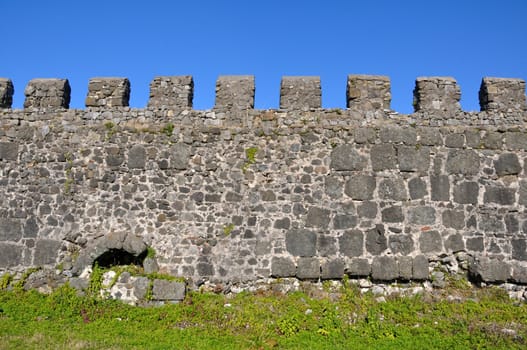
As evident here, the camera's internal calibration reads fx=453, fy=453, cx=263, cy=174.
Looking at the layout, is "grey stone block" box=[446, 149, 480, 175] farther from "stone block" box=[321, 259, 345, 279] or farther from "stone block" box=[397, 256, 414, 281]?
"stone block" box=[321, 259, 345, 279]

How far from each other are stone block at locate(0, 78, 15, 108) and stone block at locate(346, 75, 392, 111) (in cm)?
781

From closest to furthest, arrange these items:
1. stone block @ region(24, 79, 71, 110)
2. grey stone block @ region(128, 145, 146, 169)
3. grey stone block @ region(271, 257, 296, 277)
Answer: grey stone block @ region(271, 257, 296, 277) → grey stone block @ region(128, 145, 146, 169) → stone block @ region(24, 79, 71, 110)

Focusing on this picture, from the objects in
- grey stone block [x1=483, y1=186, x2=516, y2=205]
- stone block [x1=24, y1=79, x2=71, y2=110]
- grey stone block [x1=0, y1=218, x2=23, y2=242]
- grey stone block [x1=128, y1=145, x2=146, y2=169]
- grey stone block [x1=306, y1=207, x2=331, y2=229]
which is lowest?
grey stone block [x1=0, y1=218, x2=23, y2=242]

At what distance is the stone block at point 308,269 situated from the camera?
29.7 ft

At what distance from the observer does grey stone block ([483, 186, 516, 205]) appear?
9.37 meters

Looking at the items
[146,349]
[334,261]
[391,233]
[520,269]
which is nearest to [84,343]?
[146,349]

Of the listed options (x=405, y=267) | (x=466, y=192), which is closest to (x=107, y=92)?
(x=405, y=267)

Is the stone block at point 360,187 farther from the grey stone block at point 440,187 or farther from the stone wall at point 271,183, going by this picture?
the grey stone block at point 440,187

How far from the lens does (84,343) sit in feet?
22.7

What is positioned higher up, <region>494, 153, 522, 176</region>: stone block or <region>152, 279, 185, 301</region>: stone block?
<region>494, 153, 522, 176</region>: stone block

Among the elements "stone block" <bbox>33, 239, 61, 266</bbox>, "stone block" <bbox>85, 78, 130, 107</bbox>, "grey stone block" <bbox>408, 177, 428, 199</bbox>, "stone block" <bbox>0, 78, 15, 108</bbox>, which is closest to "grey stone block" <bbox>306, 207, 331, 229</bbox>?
"grey stone block" <bbox>408, 177, 428, 199</bbox>

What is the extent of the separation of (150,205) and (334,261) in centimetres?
396

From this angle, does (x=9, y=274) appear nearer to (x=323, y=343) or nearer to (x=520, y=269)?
(x=323, y=343)

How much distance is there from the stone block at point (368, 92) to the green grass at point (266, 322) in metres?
3.97
